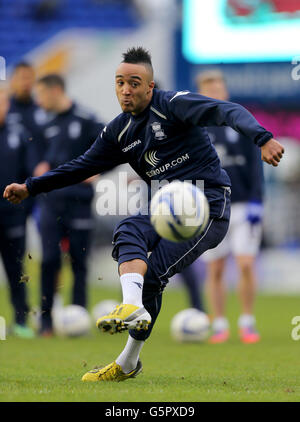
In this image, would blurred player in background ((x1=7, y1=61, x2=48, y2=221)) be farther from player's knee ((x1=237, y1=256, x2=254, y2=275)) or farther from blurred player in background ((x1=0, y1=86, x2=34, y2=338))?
player's knee ((x1=237, y1=256, x2=254, y2=275))

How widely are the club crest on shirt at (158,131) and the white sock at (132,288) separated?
0.92m

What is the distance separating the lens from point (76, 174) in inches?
225

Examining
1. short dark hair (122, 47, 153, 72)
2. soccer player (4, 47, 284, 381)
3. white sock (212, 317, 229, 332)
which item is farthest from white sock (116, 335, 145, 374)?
white sock (212, 317, 229, 332)

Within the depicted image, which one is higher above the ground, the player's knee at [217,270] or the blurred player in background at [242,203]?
the blurred player in background at [242,203]

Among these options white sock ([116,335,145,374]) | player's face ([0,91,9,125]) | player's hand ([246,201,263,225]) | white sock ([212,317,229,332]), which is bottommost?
white sock ([212,317,229,332])

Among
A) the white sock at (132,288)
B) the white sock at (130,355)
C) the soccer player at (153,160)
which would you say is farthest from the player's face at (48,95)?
the white sock at (132,288)

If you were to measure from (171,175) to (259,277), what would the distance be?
11.4 meters

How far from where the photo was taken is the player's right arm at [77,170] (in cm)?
561

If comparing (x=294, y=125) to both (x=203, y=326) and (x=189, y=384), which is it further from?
(x=189, y=384)

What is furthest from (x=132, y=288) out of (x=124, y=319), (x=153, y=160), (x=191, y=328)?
(x=191, y=328)

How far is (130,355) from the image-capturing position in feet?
17.7

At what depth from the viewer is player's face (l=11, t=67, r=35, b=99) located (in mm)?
9942

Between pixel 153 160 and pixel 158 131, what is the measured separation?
0.19 meters

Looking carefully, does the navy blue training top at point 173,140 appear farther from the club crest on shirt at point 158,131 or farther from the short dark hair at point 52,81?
the short dark hair at point 52,81
